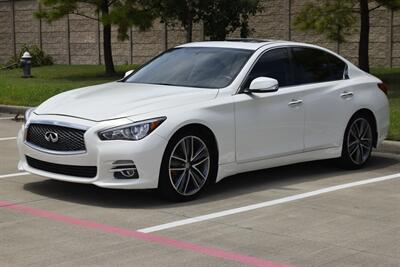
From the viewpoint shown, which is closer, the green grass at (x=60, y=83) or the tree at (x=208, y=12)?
the green grass at (x=60, y=83)

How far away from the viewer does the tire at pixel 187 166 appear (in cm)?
679

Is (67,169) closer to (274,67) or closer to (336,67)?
(274,67)

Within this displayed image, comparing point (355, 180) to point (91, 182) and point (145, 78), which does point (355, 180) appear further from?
point (91, 182)

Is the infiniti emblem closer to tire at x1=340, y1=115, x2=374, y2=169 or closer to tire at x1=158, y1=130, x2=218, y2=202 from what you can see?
tire at x1=158, y1=130, x2=218, y2=202

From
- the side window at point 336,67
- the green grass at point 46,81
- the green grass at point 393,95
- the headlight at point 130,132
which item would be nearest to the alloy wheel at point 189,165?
the headlight at point 130,132

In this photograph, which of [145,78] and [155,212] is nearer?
[155,212]

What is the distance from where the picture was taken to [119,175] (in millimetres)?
6676

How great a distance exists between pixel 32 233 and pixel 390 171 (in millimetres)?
4680

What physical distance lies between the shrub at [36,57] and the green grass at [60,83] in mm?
1239

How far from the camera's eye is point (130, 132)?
6629 millimetres

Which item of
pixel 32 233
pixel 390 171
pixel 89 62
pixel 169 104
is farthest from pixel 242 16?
pixel 32 233

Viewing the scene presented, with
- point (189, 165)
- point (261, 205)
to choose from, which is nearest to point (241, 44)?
point (189, 165)

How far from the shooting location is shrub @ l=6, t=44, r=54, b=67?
102 feet

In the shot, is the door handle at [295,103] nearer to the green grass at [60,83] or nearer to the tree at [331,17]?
the green grass at [60,83]
